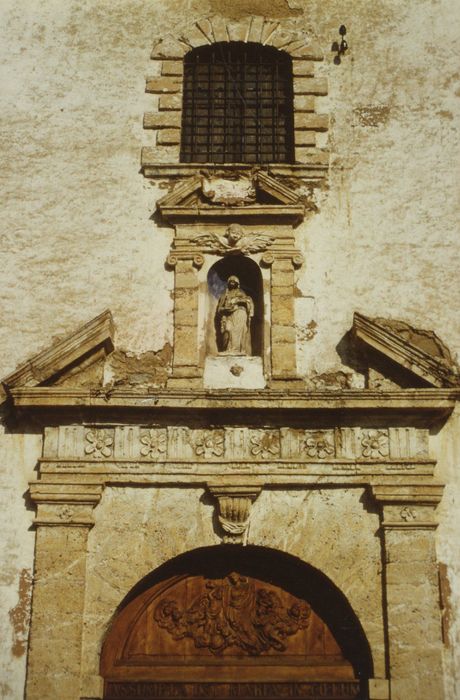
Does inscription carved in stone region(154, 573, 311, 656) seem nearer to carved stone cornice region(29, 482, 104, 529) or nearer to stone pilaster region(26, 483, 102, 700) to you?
stone pilaster region(26, 483, 102, 700)

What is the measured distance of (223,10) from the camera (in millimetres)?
9438

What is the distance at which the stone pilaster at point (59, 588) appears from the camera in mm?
7051

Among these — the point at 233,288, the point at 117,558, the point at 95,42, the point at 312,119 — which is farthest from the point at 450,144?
the point at 117,558

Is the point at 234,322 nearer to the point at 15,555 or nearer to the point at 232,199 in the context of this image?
the point at 232,199

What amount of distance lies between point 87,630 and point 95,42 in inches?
204

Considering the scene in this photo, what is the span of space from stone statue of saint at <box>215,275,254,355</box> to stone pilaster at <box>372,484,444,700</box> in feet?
5.18

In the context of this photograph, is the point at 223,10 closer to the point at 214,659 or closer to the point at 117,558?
the point at 117,558

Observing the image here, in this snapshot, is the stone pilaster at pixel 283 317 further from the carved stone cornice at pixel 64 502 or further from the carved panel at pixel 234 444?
the carved stone cornice at pixel 64 502

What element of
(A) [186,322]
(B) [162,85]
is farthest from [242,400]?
(B) [162,85]

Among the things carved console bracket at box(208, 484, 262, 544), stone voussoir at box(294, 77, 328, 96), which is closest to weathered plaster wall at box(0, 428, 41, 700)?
carved console bracket at box(208, 484, 262, 544)

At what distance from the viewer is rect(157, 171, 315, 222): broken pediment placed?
27.4 feet

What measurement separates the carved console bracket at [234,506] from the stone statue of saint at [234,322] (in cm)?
115

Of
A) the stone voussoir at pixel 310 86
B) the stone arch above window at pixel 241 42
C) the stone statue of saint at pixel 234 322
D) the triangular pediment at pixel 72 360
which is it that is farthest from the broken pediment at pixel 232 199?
the triangular pediment at pixel 72 360

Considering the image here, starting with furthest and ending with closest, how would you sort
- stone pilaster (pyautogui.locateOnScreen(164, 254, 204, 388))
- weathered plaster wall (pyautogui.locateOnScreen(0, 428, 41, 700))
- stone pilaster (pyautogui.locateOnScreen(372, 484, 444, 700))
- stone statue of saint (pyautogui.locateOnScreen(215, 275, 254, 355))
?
stone statue of saint (pyautogui.locateOnScreen(215, 275, 254, 355)) < stone pilaster (pyautogui.locateOnScreen(164, 254, 204, 388)) < weathered plaster wall (pyautogui.locateOnScreen(0, 428, 41, 700)) < stone pilaster (pyautogui.locateOnScreen(372, 484, 444, 700))
